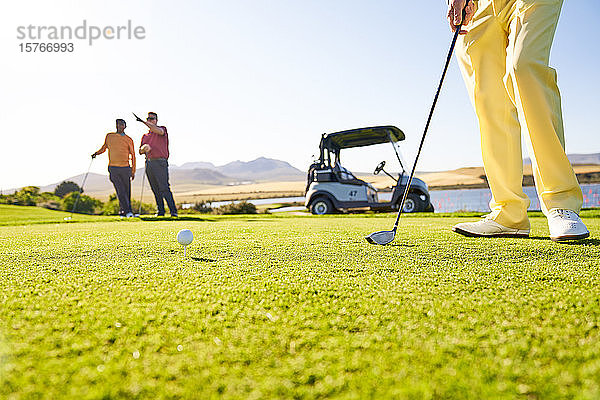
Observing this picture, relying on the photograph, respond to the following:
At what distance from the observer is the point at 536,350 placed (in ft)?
2.45

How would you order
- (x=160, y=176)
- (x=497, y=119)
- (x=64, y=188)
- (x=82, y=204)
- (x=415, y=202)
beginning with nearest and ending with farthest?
1. (x=497, y=119)
2. (x=160, y=176)
3. (x=415, y=202)
4. (x=82, y=204)
5. (x=64, y=188)

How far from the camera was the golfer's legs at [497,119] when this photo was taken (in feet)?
8.50

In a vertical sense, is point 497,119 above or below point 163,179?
above

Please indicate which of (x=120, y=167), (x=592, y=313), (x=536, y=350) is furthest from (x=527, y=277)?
(x=120, y=167)

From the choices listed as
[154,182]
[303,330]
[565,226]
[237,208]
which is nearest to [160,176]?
[154,182]

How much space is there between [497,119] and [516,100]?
259 mm

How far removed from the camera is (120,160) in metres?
8.37

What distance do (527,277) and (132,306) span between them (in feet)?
3.83

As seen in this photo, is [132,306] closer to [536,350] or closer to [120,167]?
[536,350]

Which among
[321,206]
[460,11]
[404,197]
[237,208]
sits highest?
[460,11]

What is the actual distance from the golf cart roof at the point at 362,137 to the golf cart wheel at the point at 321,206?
1.49 meters

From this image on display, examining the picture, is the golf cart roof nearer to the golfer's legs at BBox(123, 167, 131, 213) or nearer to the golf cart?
the golf cart

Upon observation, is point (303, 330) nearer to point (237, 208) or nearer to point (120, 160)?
point (120, 160)

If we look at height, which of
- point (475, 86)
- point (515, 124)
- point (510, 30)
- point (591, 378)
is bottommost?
point (591, 378)
